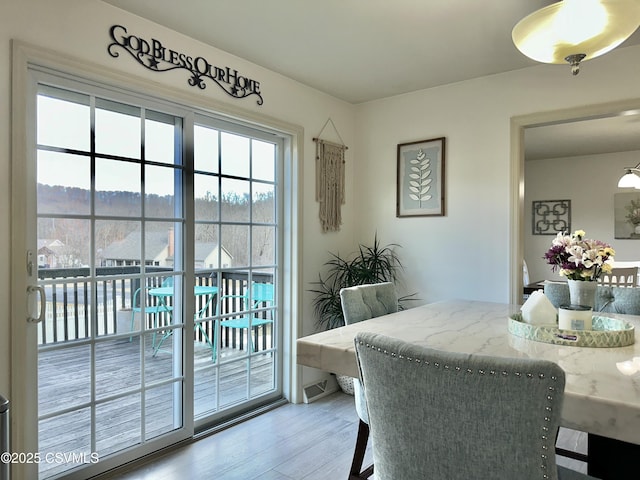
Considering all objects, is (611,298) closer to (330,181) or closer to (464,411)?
(464,411)

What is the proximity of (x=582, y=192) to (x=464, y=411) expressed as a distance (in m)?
6.48

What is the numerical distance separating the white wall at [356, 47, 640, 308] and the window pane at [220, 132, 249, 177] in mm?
1197

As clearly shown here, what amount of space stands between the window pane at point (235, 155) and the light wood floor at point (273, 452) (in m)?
1.71

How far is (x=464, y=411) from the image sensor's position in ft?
3.08

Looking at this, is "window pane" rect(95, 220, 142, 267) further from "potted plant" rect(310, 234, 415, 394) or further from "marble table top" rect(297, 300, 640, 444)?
"potted plant" rect(310, 234, 415, 394)

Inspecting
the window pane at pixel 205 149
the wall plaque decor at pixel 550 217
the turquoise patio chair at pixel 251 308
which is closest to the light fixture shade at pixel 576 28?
the window pane at pixel 205 149

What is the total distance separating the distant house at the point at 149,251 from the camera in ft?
7.83

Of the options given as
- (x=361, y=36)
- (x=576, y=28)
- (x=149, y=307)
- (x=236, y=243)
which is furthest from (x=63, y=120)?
(x=576, y=28)

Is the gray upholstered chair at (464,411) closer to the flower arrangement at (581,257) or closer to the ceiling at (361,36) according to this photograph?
the flower arrangement at (581,257)

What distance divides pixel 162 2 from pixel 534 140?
4.55m

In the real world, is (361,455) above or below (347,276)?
below

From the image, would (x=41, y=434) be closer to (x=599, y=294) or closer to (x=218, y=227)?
(x=218, y=227)

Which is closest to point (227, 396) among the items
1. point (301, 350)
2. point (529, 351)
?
point (301, 350)

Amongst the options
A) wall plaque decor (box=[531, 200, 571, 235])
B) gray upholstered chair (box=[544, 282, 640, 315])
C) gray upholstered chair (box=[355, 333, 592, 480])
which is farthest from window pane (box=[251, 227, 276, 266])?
wall plaque decor (box=[531, 200, 571, 235])
